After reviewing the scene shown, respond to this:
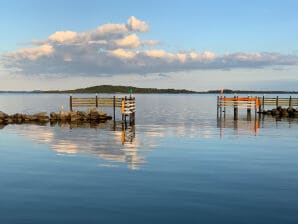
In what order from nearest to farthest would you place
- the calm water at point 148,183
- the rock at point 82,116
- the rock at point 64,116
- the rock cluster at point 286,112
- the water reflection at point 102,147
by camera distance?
the calm water at point 148,183 → the water reflection at point 102,147 → the rock at point 64,116 → the rock at point 82,116 → the rock cluster at point 286,112

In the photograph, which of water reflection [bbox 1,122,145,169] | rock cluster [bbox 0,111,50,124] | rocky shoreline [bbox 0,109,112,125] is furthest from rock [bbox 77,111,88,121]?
water reflection [bbox 1,122,145,169]

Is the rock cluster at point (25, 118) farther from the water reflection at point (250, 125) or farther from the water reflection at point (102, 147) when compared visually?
the water reflection at point (250, 125)

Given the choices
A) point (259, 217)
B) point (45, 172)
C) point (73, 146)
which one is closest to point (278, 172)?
point (259, 217)

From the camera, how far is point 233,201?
1172cm

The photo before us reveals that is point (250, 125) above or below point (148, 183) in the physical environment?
below

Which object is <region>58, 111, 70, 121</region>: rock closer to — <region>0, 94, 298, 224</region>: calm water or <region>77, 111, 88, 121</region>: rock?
<region>77, 111, 88, 121</region>: rock

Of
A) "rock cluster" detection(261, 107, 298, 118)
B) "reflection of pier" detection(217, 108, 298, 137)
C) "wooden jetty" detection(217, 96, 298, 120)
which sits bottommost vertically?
"reflection of pier" detection(217, 108, 298, 137)

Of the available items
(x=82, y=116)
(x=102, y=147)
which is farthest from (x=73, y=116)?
(x=102, y=147)

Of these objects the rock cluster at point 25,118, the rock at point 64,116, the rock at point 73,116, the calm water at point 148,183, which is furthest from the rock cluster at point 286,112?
the calm water at point 148,183

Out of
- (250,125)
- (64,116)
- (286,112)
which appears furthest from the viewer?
(286,112)

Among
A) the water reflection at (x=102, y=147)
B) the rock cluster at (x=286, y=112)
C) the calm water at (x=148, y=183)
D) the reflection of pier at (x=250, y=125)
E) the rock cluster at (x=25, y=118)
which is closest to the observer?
the calm water at (x=148, y=183)

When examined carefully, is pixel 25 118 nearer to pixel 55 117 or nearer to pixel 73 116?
pixel 55 117

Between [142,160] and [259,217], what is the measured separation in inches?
366

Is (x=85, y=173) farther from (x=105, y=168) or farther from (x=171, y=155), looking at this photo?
(x=171, y=155)
